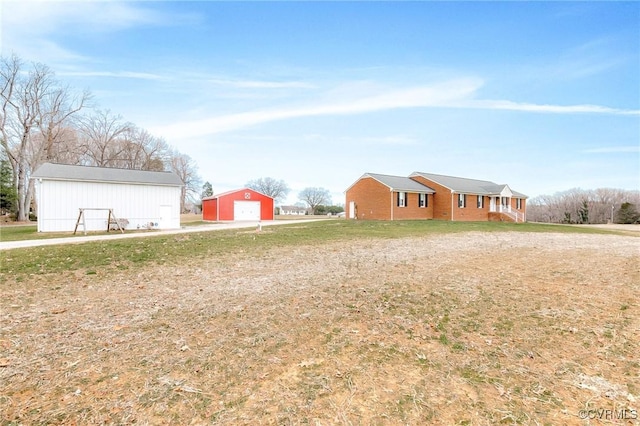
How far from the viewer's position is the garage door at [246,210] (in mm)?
36906

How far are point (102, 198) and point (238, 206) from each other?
16.6 metres

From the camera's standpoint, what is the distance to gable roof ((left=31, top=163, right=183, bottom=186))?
20453mm

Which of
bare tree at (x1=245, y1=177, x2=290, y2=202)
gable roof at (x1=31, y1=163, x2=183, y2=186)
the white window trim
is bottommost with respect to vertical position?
the white window trim

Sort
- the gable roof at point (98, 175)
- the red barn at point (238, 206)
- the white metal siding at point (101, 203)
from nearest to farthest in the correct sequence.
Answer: the white metal siding at point (101, 203), the gable roof at point (98, 175), the red barn at point (238, 206)

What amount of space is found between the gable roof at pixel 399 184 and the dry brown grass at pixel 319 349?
2445 cm

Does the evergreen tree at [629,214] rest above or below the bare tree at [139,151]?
below

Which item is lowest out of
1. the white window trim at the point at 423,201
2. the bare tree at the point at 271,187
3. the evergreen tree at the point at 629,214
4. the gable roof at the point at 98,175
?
the evergreen tree at the point at 629,214

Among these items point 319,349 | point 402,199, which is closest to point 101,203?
point 319,349

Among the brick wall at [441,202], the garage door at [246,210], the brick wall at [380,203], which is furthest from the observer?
the garage door at [246,210]

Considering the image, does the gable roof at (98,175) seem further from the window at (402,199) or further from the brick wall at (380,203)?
the window at (402,199)

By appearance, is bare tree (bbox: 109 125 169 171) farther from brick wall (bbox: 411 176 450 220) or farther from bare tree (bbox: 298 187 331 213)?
bare tree (bbox: 298 187 331 213)

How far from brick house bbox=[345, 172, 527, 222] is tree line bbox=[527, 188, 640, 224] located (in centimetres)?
2681

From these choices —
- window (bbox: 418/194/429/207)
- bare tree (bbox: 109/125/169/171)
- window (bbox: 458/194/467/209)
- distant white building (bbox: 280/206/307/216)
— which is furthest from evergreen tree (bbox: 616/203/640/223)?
bare tree (bbox: 109/125/169/171)

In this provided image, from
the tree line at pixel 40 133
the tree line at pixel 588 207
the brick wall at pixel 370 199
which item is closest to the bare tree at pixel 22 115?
the tree line at pixel 40 133
